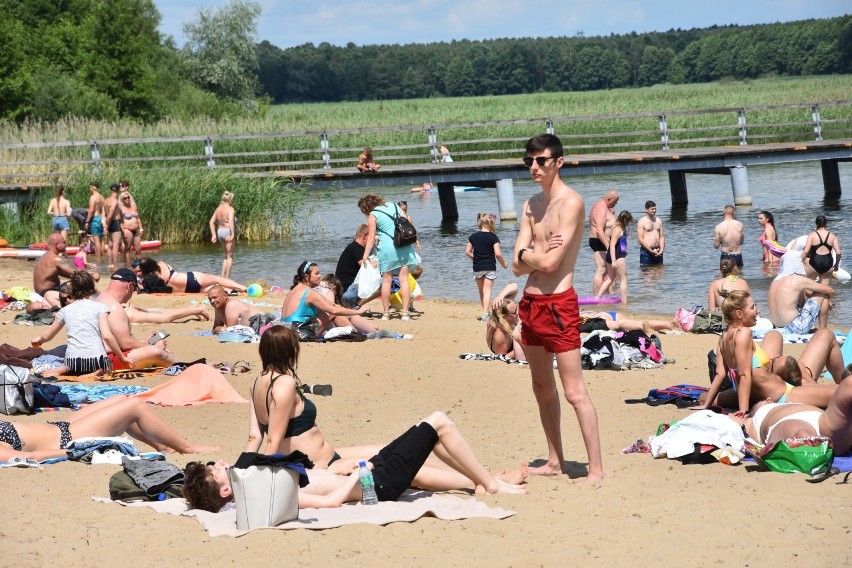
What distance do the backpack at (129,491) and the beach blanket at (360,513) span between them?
63mm

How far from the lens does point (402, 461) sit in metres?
5.73

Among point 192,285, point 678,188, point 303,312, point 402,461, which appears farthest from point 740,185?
point 402,461

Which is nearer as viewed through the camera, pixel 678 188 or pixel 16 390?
pixel 16 390

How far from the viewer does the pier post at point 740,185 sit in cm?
2727

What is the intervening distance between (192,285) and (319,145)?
17.7 m

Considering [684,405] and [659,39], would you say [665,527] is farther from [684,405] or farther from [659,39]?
[659,39]

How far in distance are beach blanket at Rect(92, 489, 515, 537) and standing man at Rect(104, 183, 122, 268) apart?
45.9ft

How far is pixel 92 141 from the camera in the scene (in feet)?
80.2

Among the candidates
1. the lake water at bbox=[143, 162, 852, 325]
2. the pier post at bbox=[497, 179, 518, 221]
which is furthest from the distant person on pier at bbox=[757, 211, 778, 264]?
the pier post at bbox=[497, 179, 518, 221]

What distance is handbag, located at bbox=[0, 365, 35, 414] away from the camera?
7.95 metres

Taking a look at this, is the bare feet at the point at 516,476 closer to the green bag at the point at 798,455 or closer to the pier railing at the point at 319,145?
the green bag at the point at 798,455

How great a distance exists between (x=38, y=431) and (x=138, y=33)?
5139 cm

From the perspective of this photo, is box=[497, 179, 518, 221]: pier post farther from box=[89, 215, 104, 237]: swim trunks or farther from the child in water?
the child in water

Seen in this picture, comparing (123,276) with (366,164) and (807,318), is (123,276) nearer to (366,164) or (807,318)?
(807,318)
